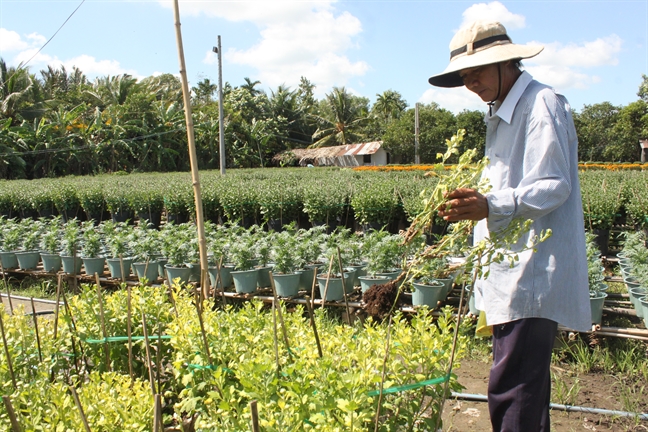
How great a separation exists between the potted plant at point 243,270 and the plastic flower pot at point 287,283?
300mm

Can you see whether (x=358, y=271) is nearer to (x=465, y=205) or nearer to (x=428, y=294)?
(x=428, y=294)

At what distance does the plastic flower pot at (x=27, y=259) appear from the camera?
6348 millimetres

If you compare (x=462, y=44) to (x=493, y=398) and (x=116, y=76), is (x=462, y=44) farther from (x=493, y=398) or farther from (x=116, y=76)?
(x=116, y=76)

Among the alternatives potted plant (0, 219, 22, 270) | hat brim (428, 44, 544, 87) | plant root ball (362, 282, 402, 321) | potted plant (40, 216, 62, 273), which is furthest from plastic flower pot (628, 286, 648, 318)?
potted plant (0, 219, 22, 270)

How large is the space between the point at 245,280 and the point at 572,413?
2.93 m

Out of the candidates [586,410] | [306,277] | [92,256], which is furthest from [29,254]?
[586,410]

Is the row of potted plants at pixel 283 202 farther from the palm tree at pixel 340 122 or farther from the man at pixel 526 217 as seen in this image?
the palm tree at pixel 340 122

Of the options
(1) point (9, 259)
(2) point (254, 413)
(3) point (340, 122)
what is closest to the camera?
(2) point (254, 413)

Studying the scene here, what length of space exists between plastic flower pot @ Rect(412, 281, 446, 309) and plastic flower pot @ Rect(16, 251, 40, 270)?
479cm

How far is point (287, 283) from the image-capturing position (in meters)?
4.71

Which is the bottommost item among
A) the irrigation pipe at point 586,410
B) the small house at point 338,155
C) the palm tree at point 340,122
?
the irrigation pipe at point 586,410

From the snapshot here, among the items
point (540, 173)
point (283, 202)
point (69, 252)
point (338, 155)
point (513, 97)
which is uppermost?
point (338, 155)

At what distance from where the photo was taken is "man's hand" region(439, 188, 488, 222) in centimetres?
160

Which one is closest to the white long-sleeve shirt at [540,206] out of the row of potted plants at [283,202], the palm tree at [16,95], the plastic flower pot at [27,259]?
the row of potted plants at [283,202]
